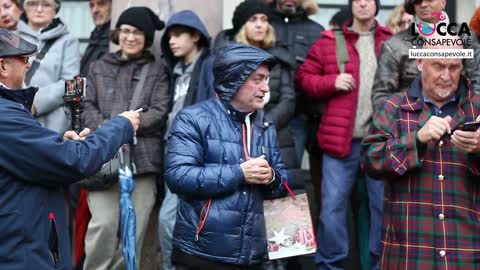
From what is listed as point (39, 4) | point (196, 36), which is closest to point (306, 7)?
point (196, 36)

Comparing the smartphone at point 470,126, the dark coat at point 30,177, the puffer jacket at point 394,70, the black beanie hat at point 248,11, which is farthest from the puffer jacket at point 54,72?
the smartphone at point 470,126

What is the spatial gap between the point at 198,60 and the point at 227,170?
7.22 feet

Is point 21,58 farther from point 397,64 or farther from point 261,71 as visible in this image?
point 397,64

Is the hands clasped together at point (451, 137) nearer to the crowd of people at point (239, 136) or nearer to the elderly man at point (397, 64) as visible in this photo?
the crowd of people at point (239, 136)

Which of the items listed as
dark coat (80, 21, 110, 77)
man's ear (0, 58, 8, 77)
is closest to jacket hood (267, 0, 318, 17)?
dark coat (80, 21, 110, 77)

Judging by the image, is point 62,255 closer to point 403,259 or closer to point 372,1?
point 403,259

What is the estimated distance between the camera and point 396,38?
21.8 feet

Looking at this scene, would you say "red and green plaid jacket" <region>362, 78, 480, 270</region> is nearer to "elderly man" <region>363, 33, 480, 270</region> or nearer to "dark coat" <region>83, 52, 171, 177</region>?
"elderly man" <region>363, 33, 480, 270</region>

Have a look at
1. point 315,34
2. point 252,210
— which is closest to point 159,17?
point 315,34

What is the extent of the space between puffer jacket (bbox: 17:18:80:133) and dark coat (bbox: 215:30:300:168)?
1.68 m

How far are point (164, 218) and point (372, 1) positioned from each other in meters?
2.46

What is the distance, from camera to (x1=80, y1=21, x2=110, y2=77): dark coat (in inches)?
311

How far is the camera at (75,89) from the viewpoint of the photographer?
16.4 ft

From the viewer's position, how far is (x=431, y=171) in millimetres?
5160
